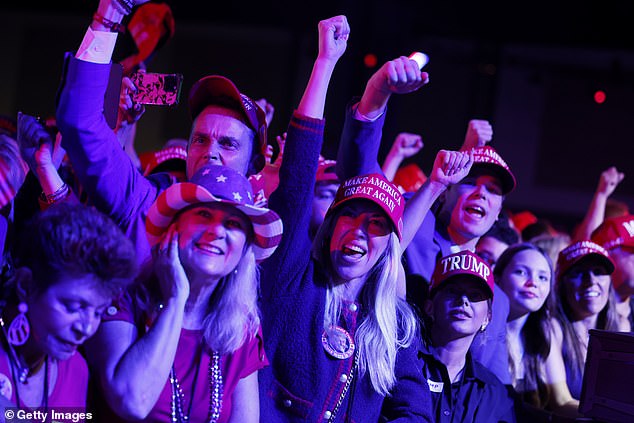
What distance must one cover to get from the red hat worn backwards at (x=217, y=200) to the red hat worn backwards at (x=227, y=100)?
0.42m

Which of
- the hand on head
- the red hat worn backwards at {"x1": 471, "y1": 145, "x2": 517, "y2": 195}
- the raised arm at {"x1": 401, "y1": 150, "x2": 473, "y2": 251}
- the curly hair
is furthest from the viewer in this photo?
the red hat worn backwards at {"x1": 471, "y1": 145, "x2": 517, "y2": 195}

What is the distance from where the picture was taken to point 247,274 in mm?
2236

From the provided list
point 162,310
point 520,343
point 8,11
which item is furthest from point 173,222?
point 8,11

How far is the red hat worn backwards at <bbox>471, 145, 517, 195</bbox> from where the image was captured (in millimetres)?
3416

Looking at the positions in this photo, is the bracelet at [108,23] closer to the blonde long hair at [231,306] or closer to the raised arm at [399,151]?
the blonde long hair at [231,306]

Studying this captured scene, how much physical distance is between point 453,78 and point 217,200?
25.0 feet

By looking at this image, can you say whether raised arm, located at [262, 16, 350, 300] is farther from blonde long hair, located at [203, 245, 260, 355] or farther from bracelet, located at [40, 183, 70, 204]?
bracelet, located at [40, 183, 70, 204]

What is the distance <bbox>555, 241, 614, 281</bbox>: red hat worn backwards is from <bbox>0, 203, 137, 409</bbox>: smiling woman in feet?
8.60

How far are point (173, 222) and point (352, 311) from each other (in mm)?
692

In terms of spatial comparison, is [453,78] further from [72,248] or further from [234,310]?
[72,248]

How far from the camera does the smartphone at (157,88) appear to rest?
7.64 feet

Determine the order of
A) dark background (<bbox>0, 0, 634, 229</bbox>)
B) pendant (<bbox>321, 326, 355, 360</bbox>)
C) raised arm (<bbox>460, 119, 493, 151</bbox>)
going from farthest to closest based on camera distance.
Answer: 1. dark background (<bbox>0, 0, 634, 229</bbox>)
2. raised arm (<bbox>460, 119, 493, 151</bbox>)
3. pendant (<bbox>321, 326, 355, 360</bbox>)

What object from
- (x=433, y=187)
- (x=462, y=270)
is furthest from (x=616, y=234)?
(x=433, y=187)

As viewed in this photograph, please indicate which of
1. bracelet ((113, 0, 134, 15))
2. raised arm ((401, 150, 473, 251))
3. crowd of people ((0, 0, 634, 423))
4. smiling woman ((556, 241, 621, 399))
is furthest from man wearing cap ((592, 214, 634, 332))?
bracelet ((113, 0, 134, 15))
